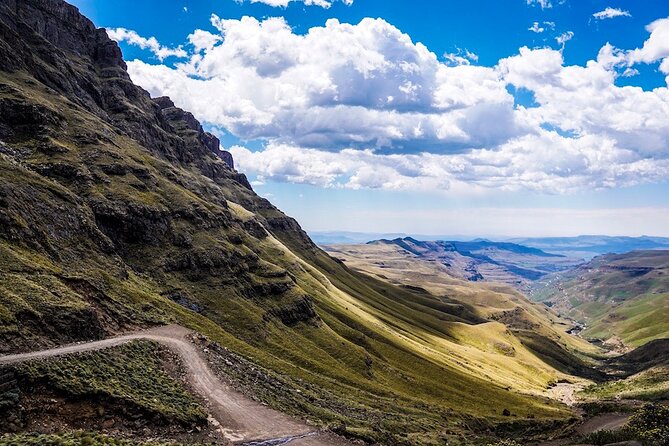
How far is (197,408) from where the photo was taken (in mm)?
53875

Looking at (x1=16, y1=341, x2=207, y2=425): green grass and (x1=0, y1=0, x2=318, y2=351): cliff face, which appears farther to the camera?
(x1=0, y1=0, x2=318, y2=351): cliff face

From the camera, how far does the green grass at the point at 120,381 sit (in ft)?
154

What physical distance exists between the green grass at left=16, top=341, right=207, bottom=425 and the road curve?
2.20 meters

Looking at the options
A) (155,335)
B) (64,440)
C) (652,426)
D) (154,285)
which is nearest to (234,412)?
(64,440)

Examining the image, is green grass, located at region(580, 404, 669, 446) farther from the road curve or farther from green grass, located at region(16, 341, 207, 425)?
green grass, located at region(16, 341, 207, 425)

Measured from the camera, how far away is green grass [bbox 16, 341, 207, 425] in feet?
154

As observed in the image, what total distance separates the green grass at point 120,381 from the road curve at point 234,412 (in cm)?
220

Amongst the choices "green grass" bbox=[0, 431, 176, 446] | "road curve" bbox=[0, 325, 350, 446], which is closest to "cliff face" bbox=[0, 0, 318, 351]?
"road curve" bbox=[0, 325, 350, 446]

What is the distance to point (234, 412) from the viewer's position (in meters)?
57.1

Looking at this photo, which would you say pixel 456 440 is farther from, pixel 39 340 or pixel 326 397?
pixel 39 340

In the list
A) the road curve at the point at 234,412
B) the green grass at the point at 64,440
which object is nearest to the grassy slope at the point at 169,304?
the road curve at the point at 234,412

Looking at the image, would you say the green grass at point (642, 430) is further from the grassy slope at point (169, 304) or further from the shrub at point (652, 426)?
the grassy slope at point (169, 304)

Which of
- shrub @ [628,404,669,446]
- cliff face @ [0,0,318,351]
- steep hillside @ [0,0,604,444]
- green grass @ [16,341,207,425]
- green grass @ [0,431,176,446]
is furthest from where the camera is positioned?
steep hillside @ [0,0,604,444]

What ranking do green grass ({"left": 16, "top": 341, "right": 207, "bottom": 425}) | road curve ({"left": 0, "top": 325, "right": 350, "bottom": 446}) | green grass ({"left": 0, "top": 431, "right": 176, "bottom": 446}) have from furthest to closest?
road curve ({"left": 0, "top": 325, "right": 350, "bottom": 446})
green grass ({"left": 16, "top": 341, "right": 207, "bottom": 425})
green grass ({"left": 0, "top": 431, "right": 176, "bottom": 446})
